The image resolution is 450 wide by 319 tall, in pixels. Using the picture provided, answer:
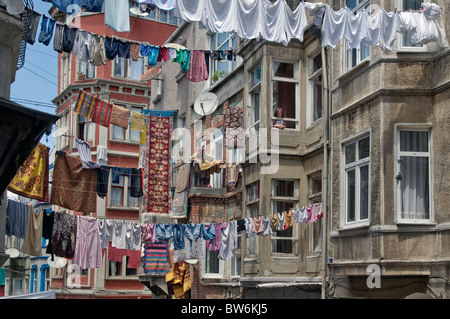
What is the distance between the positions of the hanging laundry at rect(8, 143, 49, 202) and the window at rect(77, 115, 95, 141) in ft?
81.7

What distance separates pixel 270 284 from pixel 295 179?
3283 mm

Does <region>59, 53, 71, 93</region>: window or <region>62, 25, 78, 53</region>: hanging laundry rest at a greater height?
<region>59, 53, 71, 93</region>: window

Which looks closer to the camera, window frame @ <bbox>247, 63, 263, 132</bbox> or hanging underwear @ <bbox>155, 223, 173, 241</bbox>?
window frame @ <bbox>247, 63, 263, 132</bbox>

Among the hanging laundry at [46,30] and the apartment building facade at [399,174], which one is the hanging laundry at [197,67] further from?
the apartment building facade at [399,174]

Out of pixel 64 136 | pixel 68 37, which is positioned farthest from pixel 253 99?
pixel 64 136

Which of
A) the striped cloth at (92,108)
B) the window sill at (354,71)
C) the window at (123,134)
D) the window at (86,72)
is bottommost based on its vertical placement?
the window sill at (354,71)

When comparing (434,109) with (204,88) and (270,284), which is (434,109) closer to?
(270,284)

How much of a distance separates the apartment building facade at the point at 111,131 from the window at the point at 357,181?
26492 millimetres

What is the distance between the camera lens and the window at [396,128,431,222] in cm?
1608

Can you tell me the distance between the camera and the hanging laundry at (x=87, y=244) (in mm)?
24469

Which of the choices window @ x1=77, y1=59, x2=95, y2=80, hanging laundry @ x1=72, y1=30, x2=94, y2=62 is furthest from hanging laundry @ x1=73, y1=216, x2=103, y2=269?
window @ x1=77, y1=59, x2=95, y2=80

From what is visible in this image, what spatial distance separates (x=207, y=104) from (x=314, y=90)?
268 inches

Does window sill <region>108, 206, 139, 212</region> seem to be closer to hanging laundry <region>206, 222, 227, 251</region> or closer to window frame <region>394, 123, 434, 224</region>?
hanging laundry <region>206, 222, 227, 251</region>

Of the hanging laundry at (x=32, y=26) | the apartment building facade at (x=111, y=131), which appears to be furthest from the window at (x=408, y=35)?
the apartment building facade at (x=111, y=131)
